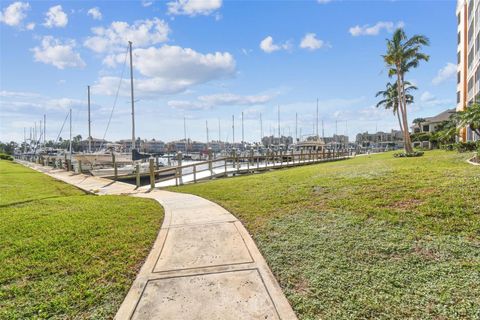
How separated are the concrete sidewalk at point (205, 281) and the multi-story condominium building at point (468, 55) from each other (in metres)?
27.2

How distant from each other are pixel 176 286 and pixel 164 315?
63 centimetres

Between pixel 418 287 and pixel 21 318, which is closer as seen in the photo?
pixel 21 318

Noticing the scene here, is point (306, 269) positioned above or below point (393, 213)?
below

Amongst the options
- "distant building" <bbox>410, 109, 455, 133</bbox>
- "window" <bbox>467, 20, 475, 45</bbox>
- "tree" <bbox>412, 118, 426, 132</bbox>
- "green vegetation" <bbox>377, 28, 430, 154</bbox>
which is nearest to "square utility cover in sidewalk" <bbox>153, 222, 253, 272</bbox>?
"green vegetation" <bbox>377, 28, 430, 154</bbox>

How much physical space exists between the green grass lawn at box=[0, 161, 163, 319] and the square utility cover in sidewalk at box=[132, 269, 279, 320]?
45 centimetres

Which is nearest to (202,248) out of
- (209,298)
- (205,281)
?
(205,281)

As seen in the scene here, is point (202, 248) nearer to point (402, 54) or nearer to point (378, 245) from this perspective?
point (378, 245)

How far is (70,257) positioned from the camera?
4941mm

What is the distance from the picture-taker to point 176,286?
4.05 m

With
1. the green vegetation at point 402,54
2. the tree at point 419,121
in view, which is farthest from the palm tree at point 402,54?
the tree at point 419,121

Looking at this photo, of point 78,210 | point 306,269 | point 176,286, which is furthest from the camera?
point 78,210

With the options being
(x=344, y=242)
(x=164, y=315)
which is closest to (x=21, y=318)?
(x=164, y=315)

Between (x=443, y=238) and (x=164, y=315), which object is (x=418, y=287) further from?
(x=164, y=315)

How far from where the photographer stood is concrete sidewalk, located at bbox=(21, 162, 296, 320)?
3.46m
